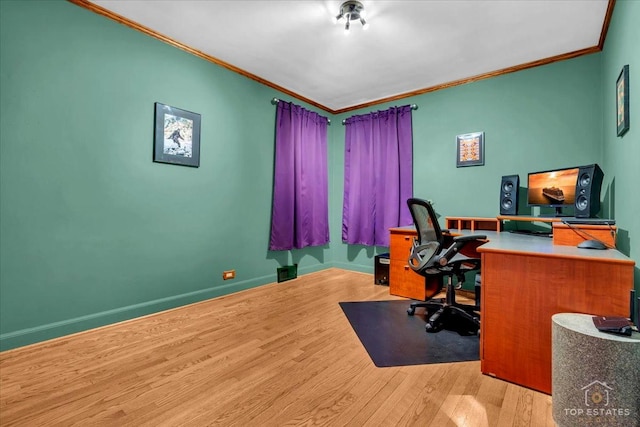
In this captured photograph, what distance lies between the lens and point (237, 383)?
1.60 metres

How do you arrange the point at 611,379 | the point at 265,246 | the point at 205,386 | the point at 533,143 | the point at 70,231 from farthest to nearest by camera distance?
1. the point at 265,246
2. the point at 533,143
3. the point at 70,231
4. the point at 205,386
5. the point at 611,379

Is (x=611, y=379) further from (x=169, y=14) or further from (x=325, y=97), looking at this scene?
(x=325, y=97)

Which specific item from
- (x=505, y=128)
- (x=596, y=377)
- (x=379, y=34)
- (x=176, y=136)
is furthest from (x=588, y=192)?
(x=176, y=136)

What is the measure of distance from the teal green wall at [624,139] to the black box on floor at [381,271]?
2.06 meters

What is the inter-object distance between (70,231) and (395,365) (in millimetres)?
2471

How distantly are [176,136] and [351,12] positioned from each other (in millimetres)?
1850

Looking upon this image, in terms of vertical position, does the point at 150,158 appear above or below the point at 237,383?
above

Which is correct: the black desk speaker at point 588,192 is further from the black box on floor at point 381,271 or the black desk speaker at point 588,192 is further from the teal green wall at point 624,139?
the black box on floor at point 381,271

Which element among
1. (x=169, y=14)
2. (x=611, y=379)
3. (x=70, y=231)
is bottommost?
(x=611, y=379)

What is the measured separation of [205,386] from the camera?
157cm

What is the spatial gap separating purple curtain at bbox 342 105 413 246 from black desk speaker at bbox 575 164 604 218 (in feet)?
5.75

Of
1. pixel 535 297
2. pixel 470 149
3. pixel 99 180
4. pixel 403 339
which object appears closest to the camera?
pixel 535 297

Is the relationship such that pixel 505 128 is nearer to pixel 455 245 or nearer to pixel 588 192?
pixel 588 192

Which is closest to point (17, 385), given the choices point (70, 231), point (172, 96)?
point (70, 231)
